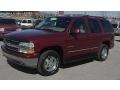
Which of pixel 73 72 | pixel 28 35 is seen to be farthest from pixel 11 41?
pixel 73 72

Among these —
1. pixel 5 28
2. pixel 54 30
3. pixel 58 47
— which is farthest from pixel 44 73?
pixel 5 28

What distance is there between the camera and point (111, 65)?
29.5ft

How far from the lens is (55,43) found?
6.99m

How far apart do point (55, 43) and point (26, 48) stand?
963 mm

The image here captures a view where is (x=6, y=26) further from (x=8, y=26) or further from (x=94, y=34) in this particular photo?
(x=94, y=34)

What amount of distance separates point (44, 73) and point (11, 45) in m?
1.34

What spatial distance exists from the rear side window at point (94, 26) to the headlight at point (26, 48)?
303 centimetres

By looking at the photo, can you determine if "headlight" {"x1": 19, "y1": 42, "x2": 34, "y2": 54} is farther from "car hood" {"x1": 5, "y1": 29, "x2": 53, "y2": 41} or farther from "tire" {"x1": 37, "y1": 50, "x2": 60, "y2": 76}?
"tire" {"x1": 37, "y1": 50, "x2": 60, "y2": 76}

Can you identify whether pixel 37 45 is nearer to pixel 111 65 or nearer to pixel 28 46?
pixel 28 46

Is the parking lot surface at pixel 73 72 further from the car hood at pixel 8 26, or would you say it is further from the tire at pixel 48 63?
the car hood at pixel 8 26

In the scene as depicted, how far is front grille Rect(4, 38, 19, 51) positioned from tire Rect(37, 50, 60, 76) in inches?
31.8

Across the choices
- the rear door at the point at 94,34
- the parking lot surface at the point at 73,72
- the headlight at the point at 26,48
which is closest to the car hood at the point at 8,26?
the parking lot surface at the point at 73,72

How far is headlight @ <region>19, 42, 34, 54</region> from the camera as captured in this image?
6473 mm

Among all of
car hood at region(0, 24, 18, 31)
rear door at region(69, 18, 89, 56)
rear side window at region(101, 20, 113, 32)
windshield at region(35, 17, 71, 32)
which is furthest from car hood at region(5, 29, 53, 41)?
car hood at region(0, 24, 18, 31)
